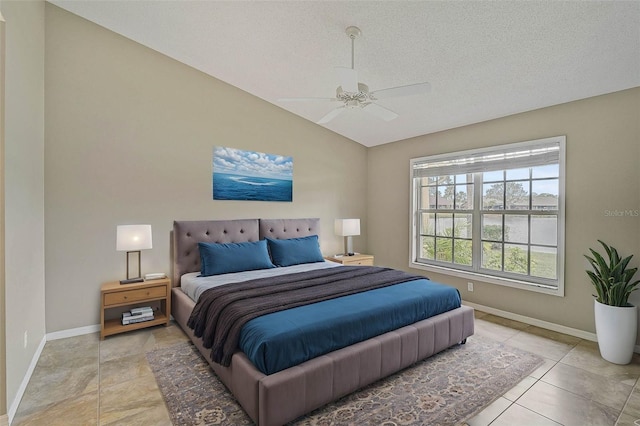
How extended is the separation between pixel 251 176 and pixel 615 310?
4.20 m

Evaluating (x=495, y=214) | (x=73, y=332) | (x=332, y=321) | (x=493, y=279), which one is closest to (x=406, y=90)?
(x=332, y=321)

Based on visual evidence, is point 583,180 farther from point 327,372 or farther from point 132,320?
point 132,320

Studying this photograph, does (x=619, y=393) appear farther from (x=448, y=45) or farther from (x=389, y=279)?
(x=448, y=45)

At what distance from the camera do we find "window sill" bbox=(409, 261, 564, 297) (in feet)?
11.4

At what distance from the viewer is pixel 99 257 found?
3338mm

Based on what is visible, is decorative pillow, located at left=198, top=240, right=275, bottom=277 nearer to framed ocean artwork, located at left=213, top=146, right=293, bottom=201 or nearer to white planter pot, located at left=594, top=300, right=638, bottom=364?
framed ocean artwork, located at left=213, top=146, right=293, bottom=201

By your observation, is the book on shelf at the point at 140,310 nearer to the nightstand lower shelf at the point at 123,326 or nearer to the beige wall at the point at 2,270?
the nightstand lower shelf at the point at 123,326

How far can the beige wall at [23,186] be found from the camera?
6.59ft

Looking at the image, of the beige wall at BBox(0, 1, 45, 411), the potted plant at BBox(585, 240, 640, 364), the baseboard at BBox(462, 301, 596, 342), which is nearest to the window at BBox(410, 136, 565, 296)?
the baseboard at BBox(462, 301, 596, 342)

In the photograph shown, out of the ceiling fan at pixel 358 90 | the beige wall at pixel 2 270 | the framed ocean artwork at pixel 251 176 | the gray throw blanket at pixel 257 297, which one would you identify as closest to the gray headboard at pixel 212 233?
the framed ocean artwork at pixel 251 176

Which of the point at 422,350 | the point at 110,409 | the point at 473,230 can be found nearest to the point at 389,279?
the point at 422,350

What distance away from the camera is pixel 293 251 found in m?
4.19

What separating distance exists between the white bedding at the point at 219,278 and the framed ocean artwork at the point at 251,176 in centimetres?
113

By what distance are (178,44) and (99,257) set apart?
2492mm
